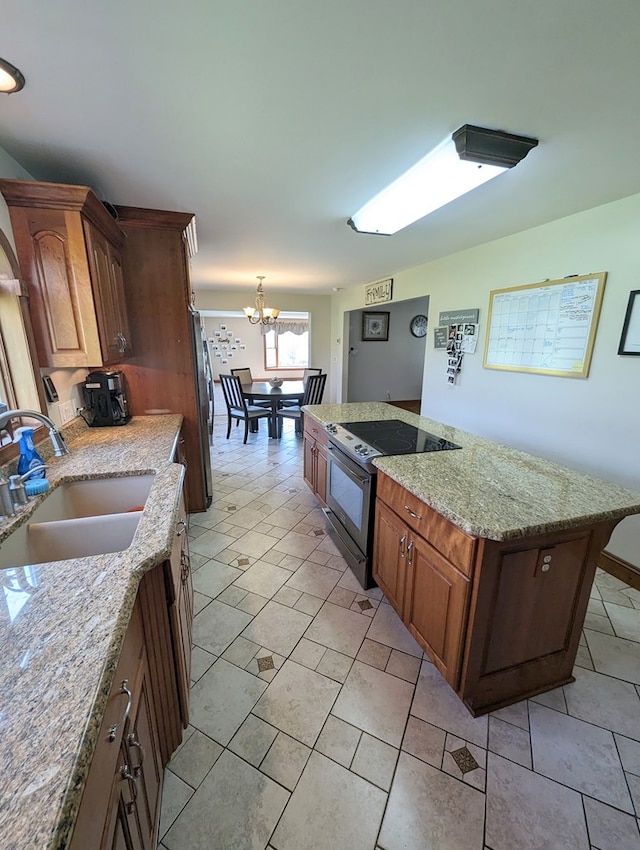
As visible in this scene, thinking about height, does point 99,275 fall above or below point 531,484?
above

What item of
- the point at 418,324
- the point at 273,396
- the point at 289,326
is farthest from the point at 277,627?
the point at 289,326

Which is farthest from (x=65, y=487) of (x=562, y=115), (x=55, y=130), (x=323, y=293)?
(x=323, y=293)

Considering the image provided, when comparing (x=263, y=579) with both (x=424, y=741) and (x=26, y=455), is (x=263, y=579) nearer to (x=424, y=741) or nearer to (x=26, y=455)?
(x=424, y=741)

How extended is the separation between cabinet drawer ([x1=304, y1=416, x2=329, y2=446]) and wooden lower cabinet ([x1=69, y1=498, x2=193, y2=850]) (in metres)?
1.59

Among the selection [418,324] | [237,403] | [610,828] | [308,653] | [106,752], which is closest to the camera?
[106,752]

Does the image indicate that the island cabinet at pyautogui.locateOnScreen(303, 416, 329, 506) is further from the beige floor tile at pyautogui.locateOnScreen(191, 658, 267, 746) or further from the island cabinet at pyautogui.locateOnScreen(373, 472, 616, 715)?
the beige floor tile at pyautogui.locateOnScreen(191, 658, 267, 746)

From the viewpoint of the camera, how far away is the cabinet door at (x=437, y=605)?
136 centimetres

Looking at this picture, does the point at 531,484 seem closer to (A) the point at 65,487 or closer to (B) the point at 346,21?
(B) the point at 346,21

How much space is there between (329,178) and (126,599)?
2141mm

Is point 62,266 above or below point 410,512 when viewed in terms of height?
above

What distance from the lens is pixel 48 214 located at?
5.54 ft

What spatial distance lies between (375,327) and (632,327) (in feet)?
17.1

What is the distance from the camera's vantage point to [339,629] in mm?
1876

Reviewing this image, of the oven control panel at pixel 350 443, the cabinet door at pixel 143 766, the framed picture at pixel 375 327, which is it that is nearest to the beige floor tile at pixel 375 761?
the cabinet door at pixel 143 766
